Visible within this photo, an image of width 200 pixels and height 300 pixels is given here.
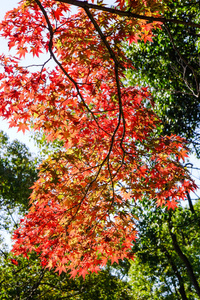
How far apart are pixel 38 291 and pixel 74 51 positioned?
600cm

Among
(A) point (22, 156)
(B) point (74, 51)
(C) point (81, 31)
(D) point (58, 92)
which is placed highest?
(A) point (22, 156)

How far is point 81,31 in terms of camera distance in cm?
285

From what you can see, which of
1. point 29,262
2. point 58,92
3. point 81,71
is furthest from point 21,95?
point 29,262

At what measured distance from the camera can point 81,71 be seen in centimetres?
321

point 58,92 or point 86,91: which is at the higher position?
point 86,91

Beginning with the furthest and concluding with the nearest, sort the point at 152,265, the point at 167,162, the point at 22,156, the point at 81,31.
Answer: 1. the point at 22,156
2. the point at 152,265
3. the point at 167,162
4. the point at 81,31

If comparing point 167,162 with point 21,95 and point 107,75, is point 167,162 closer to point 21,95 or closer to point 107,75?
point 107,75

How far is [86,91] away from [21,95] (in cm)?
95

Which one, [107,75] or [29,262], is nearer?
[107,75]

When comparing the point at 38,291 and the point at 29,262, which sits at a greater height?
the point at 29,262

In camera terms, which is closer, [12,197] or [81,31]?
[81,31]

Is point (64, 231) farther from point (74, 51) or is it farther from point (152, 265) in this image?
point (152, 265)

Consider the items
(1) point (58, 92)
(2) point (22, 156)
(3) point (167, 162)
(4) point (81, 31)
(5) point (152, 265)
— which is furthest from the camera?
(2) point (22, 156)

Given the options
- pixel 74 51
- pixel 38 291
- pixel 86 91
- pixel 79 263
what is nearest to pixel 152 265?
pixel 38 291
